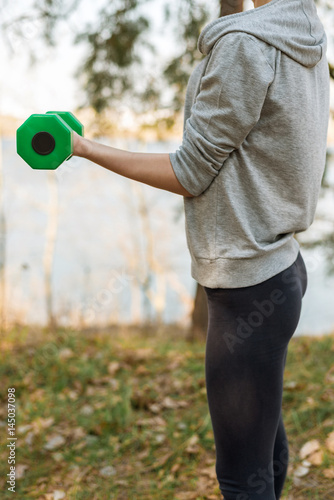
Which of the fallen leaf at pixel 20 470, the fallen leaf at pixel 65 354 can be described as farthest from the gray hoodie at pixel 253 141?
the fallen leaf at pixel 65 354

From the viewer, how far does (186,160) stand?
3.58 ft

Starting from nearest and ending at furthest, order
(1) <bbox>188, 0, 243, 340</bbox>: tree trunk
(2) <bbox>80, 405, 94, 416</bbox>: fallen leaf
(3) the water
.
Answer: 1. (2) <bbox>80, 405, 94, 416</bbox>: fallen leaf
2. (1) <bbox>188, 0, 243, 340</bbox>: tree trunk
3. (3) the water

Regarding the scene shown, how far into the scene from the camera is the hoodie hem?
43.0 inches

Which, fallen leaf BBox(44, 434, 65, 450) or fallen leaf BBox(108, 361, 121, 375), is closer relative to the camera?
fallen leaf BBox(44, 434, 65, 450)

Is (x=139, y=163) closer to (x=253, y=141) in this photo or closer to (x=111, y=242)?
(x=253, y=141)

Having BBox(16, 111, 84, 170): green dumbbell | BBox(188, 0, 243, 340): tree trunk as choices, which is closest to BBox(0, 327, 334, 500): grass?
BBox(188, 0, 243, 340): tree trunk

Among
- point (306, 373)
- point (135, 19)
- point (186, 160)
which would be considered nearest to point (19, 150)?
point (186, 160)

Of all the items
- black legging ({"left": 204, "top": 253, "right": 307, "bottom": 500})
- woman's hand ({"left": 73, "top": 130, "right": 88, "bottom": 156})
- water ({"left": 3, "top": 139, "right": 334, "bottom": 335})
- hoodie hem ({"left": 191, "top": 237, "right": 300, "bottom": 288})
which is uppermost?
woman's hand ({"left": 73, "top": 130, "right": 88, "bottom": 156})

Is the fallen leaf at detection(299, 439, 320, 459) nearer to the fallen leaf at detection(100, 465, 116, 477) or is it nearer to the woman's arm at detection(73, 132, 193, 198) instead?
the fallen leaf at detection(100, 465, 116, 477)

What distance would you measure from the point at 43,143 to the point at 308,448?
174 cm

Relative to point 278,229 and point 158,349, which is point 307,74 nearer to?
point 278,229

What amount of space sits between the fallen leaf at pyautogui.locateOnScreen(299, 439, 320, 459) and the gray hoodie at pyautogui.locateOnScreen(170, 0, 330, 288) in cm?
130

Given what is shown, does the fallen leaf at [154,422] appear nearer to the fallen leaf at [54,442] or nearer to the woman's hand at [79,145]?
the fallen leaf at [54,442]

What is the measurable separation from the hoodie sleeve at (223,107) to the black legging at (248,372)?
28 centimetres
